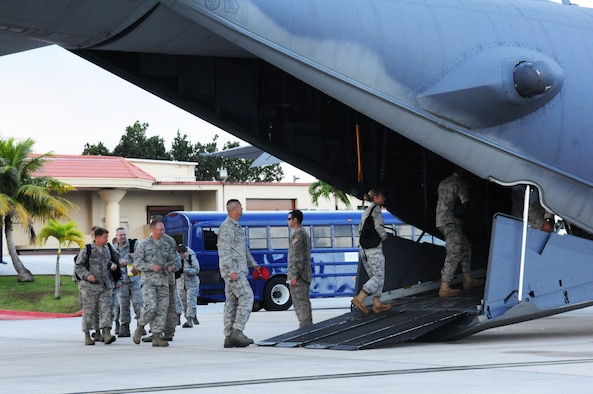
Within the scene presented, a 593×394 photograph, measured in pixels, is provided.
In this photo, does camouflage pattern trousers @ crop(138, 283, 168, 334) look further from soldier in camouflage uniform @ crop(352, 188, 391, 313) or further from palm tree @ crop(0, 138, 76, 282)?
palm tree @ crop(0, 138, 76, 282)

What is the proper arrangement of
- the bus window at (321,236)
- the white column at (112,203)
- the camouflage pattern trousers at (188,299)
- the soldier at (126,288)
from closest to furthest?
the soldier at (126,288), the camouflage pattern trousers at (188,299), the bus window at (321,236), the white column at (112,203)

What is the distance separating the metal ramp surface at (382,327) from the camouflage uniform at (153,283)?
1772 mm

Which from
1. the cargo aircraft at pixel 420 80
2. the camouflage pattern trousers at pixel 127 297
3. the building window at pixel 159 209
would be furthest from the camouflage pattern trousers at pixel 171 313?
the building window at pixel 159 209

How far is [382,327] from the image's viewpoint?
1442cm

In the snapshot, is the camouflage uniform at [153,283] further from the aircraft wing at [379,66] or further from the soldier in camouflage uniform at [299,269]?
→ the aircraft wing at [379,66]

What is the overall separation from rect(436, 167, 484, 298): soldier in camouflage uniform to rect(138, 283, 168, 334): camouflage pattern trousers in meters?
4.28

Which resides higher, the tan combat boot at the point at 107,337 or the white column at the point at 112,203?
the white column at the point at 112,203

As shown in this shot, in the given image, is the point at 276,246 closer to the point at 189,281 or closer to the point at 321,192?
the point at 189,281

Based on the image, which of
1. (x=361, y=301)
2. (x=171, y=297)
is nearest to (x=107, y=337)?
(x=171, y=297)

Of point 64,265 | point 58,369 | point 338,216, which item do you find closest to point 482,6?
point 58,369

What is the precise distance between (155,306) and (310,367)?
4852 millimetres

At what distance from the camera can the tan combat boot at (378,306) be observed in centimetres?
1543

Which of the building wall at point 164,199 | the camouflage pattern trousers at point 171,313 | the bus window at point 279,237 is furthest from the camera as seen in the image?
the building wall at point 164,199

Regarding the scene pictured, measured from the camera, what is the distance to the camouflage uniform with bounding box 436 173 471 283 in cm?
1570
